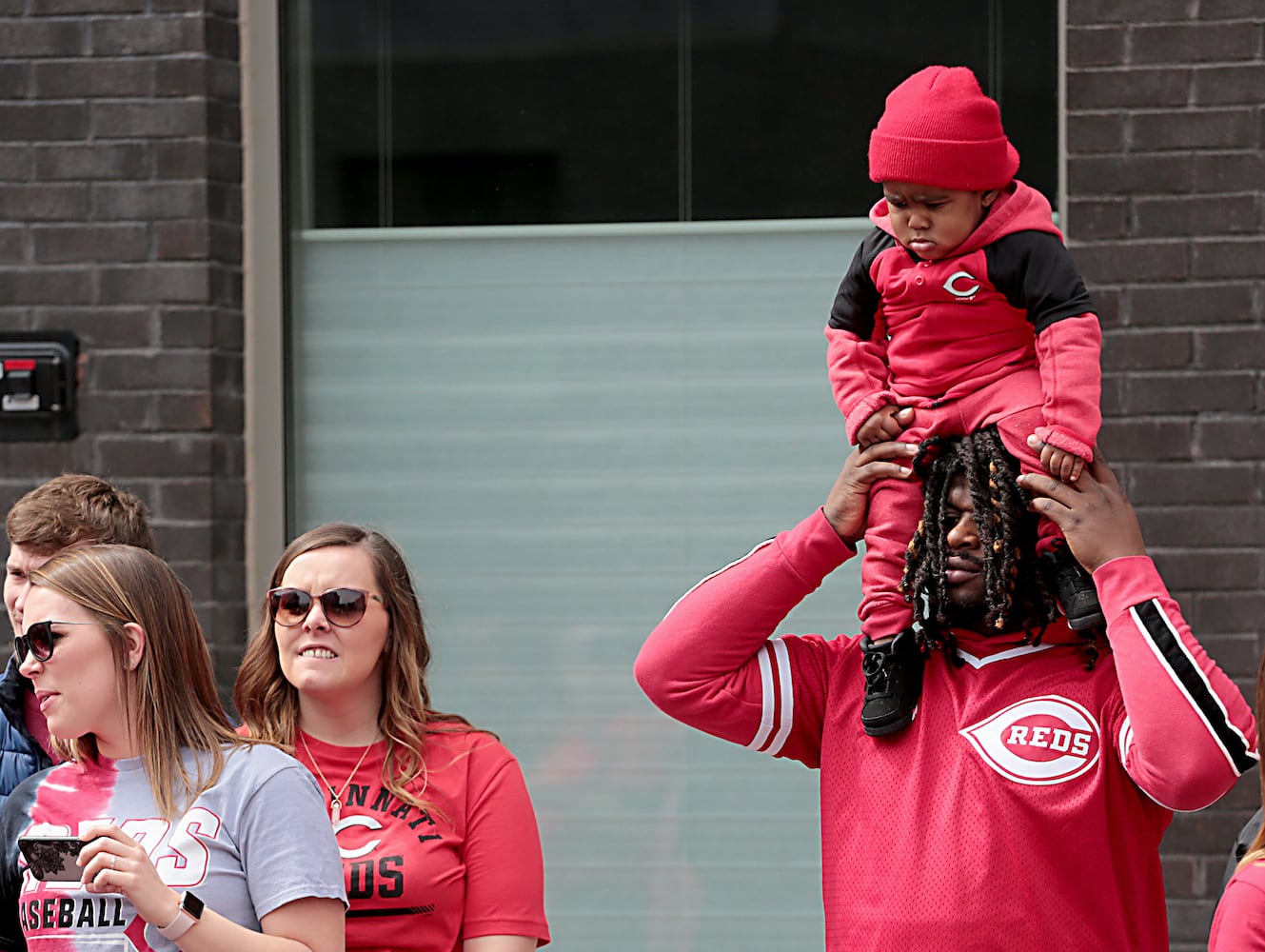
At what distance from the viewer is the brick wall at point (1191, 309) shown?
4.31 m

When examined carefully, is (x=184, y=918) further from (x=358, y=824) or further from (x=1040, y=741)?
(x=1040, y=741)

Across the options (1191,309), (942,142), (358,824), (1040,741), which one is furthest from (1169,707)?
(1191,309)

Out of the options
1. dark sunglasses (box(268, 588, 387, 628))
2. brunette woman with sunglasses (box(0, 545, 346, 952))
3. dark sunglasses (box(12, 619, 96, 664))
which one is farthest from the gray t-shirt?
dark sunglasses (box(268, 588, 387, 628))

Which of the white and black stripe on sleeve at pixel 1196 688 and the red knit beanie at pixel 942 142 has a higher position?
the red knit beanie at pixel 942 142

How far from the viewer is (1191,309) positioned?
4.33 meters

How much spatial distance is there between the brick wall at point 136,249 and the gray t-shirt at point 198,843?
6.92ft

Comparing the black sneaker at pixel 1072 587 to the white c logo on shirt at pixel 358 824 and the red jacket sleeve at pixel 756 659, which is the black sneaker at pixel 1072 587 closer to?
the red jacket sleeve at pixel 756 659

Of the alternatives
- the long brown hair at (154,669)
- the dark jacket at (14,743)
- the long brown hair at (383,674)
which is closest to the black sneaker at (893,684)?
the long brown hair at (383,674)

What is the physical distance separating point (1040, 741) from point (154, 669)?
1389 millimetres

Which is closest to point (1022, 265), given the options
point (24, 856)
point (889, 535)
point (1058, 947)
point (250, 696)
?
point (889, 535)

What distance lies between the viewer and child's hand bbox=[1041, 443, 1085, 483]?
8.82ft

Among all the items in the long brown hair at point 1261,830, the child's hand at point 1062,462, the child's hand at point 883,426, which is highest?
the child's hand at point 883,426

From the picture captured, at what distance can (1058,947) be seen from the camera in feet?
8.52

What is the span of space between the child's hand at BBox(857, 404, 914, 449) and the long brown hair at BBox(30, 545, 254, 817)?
114 cm
